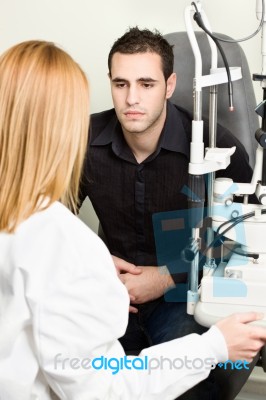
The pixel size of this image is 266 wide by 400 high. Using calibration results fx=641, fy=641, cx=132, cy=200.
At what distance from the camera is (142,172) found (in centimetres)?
190

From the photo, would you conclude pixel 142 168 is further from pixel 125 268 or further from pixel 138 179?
pixel 125 268

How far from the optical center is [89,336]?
3.41ft

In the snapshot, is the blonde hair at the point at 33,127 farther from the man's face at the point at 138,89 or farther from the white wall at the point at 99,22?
the white wall at the point at 99,22

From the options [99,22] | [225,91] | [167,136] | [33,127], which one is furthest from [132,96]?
[33,127]

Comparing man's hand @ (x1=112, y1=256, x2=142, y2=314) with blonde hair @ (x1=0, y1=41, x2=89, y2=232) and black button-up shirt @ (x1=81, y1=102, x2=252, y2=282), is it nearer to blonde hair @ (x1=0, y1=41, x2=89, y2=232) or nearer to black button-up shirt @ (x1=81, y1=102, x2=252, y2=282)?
black button-up shirt @ (x1=81, y1=102, x2=252, y2=282)

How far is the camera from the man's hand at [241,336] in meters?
1.20

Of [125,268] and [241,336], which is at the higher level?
[241,336]

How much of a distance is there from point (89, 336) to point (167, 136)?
0.96 m

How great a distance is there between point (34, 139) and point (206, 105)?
1.02m

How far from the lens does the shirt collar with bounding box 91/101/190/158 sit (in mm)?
1880

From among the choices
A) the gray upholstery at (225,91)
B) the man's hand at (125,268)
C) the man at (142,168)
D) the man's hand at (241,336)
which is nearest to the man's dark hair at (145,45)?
the man at (142,168)

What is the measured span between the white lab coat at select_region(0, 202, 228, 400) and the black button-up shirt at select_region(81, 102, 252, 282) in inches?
32.9

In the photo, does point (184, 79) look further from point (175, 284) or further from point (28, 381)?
point (28, 381)

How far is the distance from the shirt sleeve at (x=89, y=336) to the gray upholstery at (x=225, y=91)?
3.25ft
